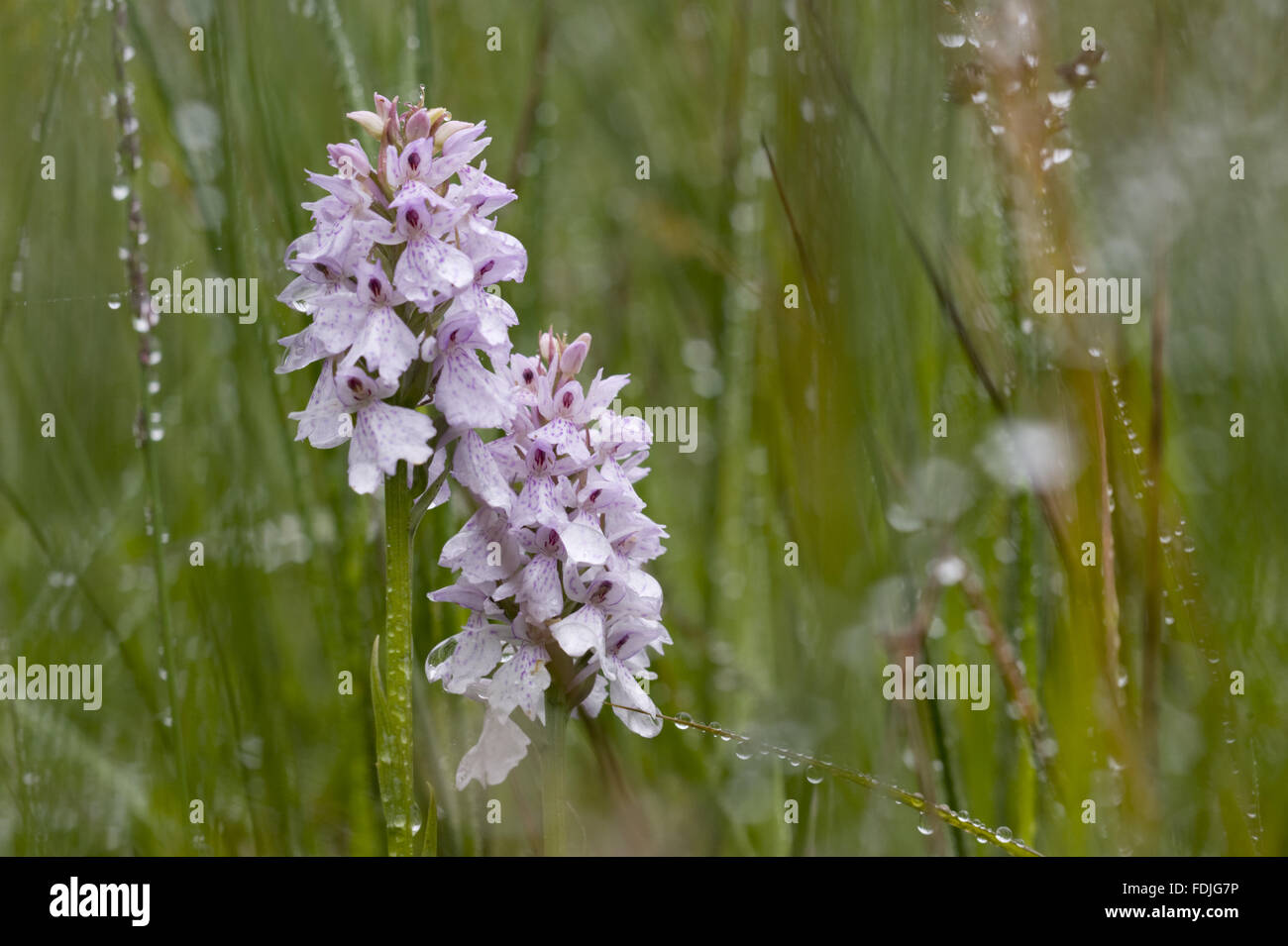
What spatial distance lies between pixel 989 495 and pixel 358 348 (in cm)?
133

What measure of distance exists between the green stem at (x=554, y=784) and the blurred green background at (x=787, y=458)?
1.06 feet

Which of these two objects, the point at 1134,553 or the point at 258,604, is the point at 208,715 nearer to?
the point at 258,604

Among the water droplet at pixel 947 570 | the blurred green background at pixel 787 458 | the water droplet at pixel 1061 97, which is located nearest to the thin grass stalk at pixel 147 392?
the blurred green background at pixel 787 458

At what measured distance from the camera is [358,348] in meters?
0.94

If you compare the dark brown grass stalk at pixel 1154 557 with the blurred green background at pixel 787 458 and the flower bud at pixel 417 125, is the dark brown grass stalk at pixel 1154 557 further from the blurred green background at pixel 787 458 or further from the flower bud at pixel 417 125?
the flower bud at pixel 417 125

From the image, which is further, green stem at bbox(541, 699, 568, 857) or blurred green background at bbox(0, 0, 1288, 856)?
blurred green background at bbox(0, 0, 1288, 856)

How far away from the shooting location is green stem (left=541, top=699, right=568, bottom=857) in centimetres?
99

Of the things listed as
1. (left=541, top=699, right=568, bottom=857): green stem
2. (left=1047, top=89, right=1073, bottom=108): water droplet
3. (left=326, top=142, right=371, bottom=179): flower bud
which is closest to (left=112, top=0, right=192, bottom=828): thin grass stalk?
(left=326, top=142, right=371, bottom=179): flower bud

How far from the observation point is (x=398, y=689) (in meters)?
0.95

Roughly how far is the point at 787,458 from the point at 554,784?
0.91 metres

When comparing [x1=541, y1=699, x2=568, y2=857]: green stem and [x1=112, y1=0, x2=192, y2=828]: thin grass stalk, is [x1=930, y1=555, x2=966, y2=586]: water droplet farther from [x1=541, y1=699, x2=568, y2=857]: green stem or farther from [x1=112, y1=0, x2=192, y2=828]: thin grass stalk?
[x1=112, y1=0, x2=192, y2=828]: thin grass stalk

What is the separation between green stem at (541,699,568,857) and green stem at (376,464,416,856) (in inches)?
5.0

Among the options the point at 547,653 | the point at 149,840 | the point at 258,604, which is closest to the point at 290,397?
the point at 258,604

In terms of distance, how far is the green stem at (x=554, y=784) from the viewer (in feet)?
3.25
